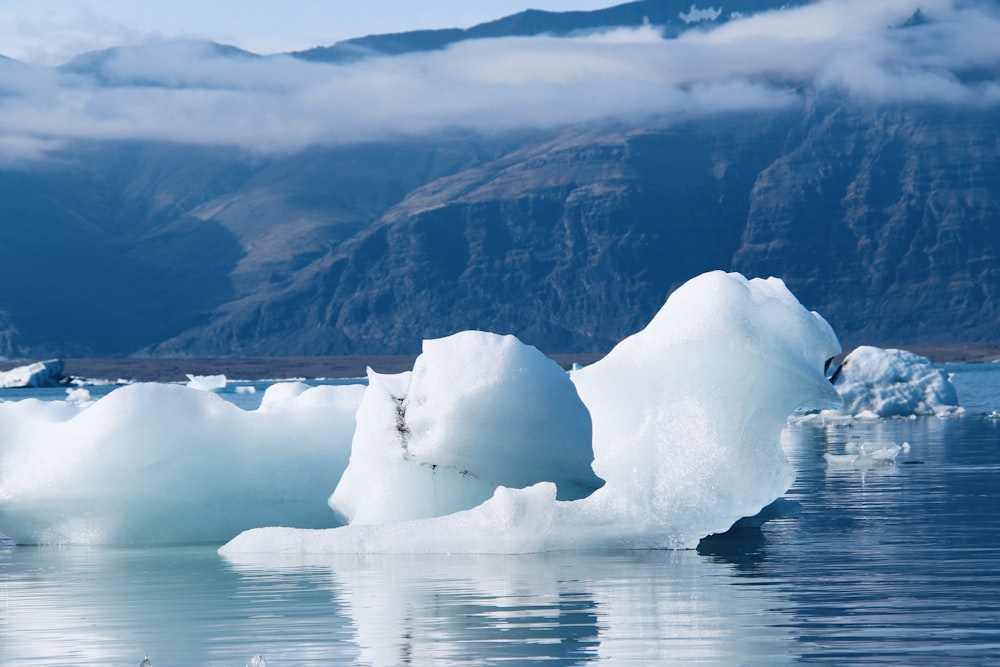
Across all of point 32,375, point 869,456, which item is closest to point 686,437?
point 869,456

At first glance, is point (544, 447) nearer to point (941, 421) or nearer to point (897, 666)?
point (897, 666)

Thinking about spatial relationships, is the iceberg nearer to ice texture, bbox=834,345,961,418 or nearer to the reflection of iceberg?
ice texture, bbox=834,345,961,418

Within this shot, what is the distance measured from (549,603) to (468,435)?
4256mm

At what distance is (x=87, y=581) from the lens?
15.3m

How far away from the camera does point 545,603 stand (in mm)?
12477

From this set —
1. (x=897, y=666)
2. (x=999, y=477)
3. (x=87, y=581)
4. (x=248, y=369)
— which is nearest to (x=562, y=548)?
(x=87, y=581)

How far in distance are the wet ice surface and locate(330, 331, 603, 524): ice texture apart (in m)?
1.16

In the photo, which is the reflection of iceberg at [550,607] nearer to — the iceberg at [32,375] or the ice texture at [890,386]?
the ice texture at [890,386]

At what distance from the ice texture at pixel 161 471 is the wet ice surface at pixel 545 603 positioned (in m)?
0.61

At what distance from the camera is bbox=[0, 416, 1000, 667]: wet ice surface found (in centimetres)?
1046

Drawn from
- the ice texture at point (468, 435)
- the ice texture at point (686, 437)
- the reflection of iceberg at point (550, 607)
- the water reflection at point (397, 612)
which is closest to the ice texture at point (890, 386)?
the ice texture at point (468, 435)

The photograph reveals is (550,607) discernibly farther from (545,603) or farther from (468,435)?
(468,435)

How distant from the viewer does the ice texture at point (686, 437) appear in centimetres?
1499

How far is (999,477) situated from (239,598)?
51.2ft
